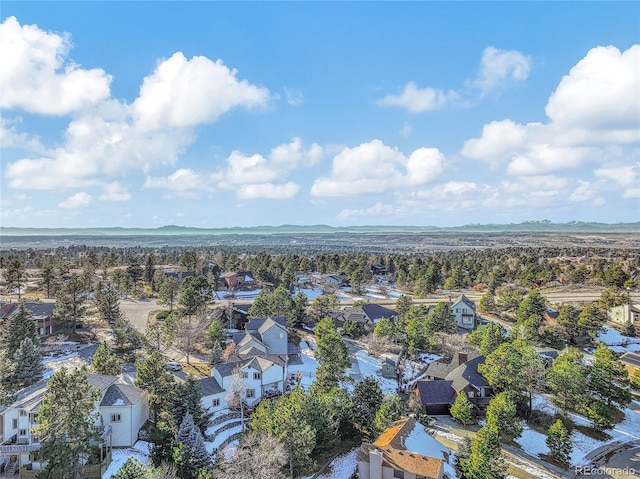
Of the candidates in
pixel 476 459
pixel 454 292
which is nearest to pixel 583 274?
pixel 454 292

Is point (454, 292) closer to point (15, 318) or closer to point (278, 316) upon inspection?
point (278, 316)

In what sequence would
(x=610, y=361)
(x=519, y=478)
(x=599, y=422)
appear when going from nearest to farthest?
(x=519, y=478)
(x=599, y=422)
(x=610, y=361)

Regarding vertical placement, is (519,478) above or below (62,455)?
below

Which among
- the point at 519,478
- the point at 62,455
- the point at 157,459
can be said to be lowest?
the point at 519,478

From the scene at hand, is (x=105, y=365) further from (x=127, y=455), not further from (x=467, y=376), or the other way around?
(x=467, y=376)

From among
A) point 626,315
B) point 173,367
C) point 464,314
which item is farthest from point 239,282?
point 626,315
